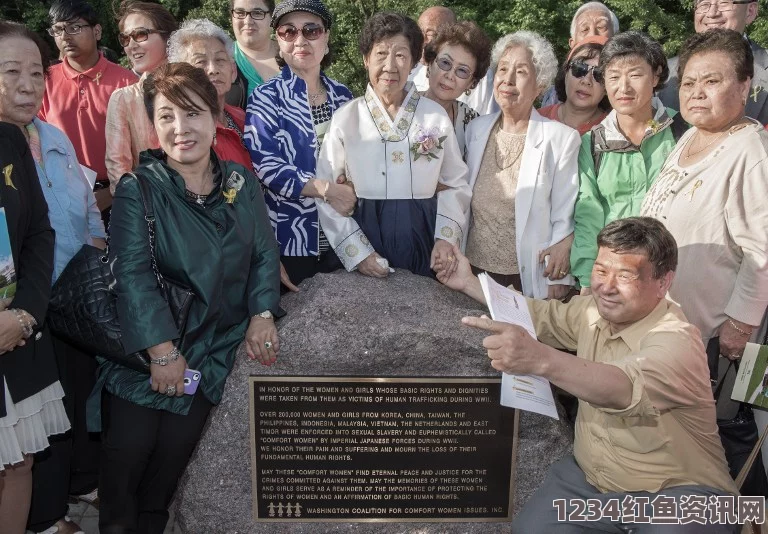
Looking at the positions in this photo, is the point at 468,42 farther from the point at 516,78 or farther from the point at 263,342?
the point at 263,342

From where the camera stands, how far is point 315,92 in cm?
431

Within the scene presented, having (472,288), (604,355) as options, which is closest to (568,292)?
(472,288)

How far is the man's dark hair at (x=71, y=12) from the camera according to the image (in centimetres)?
508

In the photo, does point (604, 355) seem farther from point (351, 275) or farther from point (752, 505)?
point (351, 275)

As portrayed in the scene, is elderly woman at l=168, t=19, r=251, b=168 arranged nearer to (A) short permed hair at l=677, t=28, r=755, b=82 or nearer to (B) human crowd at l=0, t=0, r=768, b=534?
(B) human crowd at l=0, t=0, r=768, b=534

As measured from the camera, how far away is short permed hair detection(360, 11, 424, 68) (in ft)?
13.0

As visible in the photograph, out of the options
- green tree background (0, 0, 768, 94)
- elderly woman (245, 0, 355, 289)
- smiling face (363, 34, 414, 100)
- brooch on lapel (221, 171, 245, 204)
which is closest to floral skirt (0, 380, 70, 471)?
brooch on lapel (221, 171, 245, 204)

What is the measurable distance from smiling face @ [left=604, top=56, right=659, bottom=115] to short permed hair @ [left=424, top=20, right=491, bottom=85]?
2.55 ft

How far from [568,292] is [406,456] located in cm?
136

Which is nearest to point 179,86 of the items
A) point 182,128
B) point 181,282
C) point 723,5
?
point 182,128

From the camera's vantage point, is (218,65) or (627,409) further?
(218,65)

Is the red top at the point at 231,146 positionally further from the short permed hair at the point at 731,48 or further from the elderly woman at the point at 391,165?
the short permed hair at the point at 731,48

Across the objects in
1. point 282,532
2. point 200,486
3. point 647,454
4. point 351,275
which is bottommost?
point 282,532

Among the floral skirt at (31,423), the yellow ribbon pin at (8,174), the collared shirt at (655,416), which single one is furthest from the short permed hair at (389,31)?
the floral skirt at (31,423)
